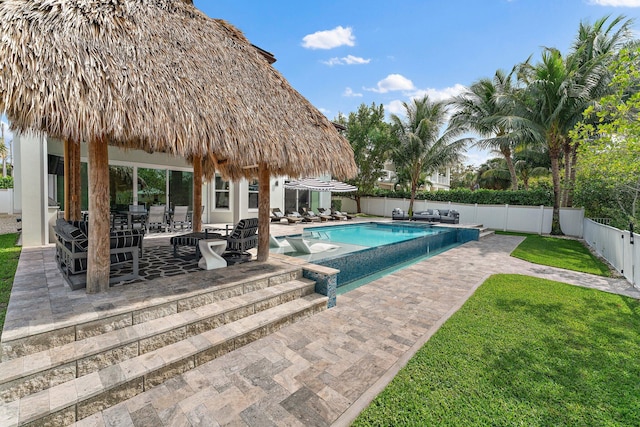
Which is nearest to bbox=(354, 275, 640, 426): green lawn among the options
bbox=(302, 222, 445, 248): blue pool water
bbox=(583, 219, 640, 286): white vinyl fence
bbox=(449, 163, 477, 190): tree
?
bbox=(583, 219, 640, 286): white vinyl fence

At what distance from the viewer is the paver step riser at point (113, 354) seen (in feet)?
8.46

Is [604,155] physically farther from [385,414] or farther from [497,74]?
[497,74]

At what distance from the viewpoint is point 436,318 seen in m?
4.93

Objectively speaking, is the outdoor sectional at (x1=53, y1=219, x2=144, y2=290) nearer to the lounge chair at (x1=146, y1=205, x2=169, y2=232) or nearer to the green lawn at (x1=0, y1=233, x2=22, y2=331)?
the green lawn at (x1=0, y1=233, x2=22, y2=331)

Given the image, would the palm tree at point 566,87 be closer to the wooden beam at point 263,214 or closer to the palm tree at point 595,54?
the palm tree at point 595,54

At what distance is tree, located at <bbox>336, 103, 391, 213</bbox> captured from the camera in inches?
979

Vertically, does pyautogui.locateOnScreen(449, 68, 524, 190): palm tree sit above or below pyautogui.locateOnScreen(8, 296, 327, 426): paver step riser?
above

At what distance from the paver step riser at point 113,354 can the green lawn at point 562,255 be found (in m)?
10.2

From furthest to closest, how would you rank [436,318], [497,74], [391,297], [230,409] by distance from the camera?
[497,74]
[391,297]
[436,318]
[230,409]

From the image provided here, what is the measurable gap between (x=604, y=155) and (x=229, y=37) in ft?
37.3

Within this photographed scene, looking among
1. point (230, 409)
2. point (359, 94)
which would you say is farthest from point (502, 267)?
point (359, 94)

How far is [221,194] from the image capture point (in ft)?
52.0

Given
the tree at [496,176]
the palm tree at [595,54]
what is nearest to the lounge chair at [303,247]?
the palm tree at [595,54]

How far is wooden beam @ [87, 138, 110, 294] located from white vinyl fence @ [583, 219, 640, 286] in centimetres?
1117
